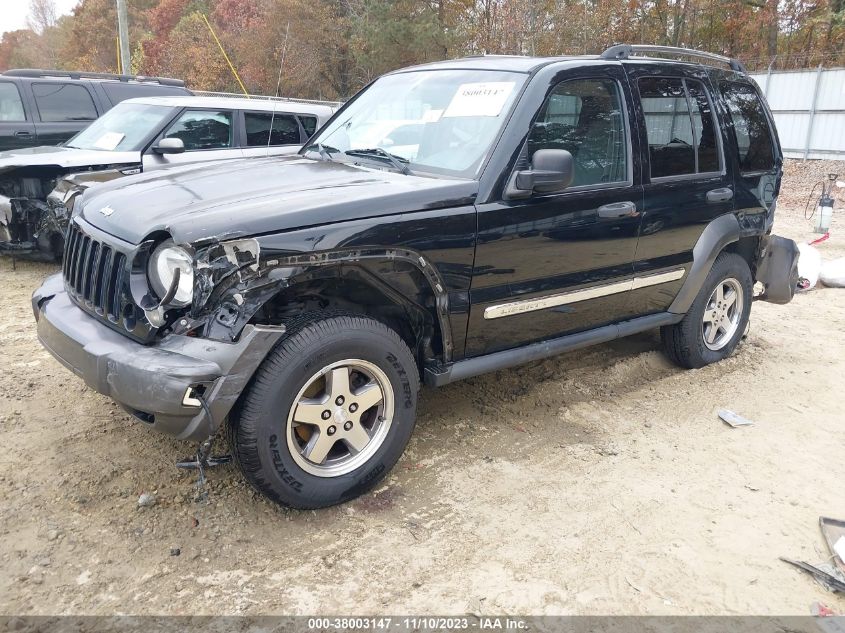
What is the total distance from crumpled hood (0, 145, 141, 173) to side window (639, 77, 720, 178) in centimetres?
511

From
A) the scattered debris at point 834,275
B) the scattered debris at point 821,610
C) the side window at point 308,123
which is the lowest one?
the scattered debris at point 821,610

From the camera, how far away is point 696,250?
4.47 metres

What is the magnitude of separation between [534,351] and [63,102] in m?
8.07

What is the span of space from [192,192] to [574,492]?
234 cm

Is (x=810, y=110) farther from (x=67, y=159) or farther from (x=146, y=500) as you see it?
(x=146, y=500)

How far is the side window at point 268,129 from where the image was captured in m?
7.55

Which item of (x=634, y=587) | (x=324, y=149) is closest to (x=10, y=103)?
(x=324, y=149)

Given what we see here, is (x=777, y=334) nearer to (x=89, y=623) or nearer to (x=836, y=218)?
(x=89, y=623)

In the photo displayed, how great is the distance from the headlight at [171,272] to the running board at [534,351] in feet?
4.10

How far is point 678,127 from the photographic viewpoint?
4.29 meters

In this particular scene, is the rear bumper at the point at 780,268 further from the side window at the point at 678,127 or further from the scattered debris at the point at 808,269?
the scattered debris at the point at 808,269

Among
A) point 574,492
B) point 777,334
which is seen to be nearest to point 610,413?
point 574,492

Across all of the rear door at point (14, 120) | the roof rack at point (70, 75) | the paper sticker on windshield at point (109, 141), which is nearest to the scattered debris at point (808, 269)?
the paper sticker on windshield at point (109, 141)

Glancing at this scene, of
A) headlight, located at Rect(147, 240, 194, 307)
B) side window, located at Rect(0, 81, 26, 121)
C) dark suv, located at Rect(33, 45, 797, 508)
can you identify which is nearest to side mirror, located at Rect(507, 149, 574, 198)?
dark suv, located at Rect(33, 45, 797, 508)
